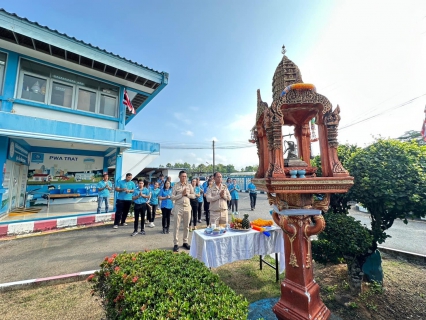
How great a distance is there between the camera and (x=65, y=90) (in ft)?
24.9

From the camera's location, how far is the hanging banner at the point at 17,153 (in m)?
6.55

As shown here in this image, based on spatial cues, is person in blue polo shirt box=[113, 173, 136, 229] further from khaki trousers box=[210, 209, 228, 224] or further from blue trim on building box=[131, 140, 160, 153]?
khaki trousers box=[210, 209, 228, 224]

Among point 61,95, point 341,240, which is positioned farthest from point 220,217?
point 61,95

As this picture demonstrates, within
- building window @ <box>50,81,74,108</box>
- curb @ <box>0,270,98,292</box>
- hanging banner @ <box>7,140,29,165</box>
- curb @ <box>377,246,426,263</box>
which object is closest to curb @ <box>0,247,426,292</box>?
curb @ <box>0,270,98,292</box>

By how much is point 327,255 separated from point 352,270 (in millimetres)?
493

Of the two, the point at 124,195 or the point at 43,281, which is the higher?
the point at 124,195

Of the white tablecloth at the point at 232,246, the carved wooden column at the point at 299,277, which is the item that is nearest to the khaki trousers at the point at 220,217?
the white tablecloth at the point at 232,246

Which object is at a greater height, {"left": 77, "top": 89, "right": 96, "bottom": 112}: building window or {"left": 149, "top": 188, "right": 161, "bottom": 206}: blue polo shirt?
{"left": 77, "top": 89, "right": 96, "bottom": 112}: building window

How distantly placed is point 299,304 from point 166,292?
1780mm

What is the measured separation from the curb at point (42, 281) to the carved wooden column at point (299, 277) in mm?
3416

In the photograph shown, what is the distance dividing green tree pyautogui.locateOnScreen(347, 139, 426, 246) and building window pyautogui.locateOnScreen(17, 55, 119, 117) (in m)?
9.24

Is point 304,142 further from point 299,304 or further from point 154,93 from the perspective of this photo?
point 154,93

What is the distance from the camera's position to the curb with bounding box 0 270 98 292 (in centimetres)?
309

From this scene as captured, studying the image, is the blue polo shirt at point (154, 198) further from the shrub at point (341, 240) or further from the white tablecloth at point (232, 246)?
the shrub at point (341, 240)
